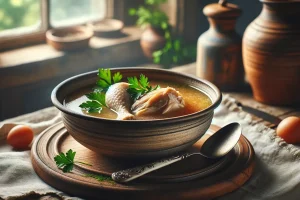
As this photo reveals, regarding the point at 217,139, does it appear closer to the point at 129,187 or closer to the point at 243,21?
the point at 129,187

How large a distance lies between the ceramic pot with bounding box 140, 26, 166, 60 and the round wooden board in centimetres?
143

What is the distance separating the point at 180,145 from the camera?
1.27m

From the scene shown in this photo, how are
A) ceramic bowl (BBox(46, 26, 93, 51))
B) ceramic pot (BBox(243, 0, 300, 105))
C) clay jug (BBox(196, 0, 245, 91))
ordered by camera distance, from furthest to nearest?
ceramic bowl (BBox(46, 26, 93, 51))
clay jug (BBox(196, 0, 245, 91))
ceramic pot (BBox(243, 0, 300, 105))

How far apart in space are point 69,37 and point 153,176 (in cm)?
154

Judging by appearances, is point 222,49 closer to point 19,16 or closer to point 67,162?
point 67,162

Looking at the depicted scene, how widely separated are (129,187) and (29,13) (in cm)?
161

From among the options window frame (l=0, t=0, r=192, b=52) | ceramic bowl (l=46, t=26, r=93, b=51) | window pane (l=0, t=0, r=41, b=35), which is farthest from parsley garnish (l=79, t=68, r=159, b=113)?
window frame (l=0, t=0, r=192, b=52)

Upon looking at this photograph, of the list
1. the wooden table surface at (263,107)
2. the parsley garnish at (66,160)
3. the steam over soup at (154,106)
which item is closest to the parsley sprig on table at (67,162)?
the parsley garnish at (66,160)

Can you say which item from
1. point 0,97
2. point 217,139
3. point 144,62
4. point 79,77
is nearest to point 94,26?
point 144,62

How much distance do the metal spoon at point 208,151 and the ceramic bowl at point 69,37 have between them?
4.01ft

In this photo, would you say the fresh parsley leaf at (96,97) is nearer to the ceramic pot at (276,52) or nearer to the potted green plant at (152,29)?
the ceramic pot at (276,52)

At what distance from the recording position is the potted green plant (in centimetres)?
279

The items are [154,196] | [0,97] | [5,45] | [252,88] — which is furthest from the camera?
[5,45]

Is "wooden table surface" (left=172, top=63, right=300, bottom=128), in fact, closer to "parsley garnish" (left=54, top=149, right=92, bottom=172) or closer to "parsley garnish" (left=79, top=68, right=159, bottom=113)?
"parsley garnish" (left=79, top=68, right=159, bottom=113)
